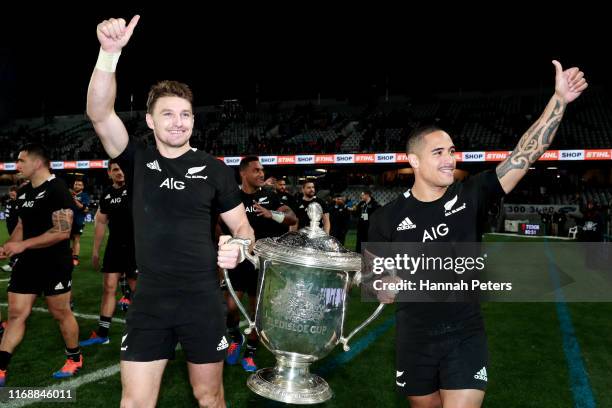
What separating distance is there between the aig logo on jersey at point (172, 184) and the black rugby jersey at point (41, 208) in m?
2.21

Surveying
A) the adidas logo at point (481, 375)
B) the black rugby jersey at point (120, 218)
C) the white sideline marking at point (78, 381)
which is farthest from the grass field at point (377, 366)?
the adidas logo at point (481, 375)

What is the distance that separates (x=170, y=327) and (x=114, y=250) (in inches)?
133

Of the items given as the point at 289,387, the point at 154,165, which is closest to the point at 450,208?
the point at 289,387

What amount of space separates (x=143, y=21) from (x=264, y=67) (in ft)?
34.7

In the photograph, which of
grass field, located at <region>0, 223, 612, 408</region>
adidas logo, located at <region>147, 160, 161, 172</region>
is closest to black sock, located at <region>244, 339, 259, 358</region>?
grass field, located at <region>0, 223, 612, 408</region>

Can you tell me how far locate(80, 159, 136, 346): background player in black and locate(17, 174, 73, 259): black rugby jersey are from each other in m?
1.19

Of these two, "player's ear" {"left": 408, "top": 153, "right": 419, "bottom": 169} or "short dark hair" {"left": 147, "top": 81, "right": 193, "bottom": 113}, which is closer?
"short dark hair" {"left": 147, "top": 81, "right": 193, "bottom": 113}

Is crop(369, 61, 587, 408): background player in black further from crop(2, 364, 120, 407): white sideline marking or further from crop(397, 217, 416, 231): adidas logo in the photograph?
crop(2, 364, 120, 407): white sideline marking

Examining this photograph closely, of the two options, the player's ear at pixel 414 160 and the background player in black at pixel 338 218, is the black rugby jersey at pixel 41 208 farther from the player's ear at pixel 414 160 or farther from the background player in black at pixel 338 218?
the background player in black at pixel 338 218

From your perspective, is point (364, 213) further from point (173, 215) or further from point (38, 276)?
point (173, 215)

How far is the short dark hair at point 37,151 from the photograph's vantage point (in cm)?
412

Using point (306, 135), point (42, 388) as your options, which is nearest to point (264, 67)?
point (306, 135)

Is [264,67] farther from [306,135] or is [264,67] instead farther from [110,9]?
[110,9]

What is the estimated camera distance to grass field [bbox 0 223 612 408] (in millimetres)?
4070
